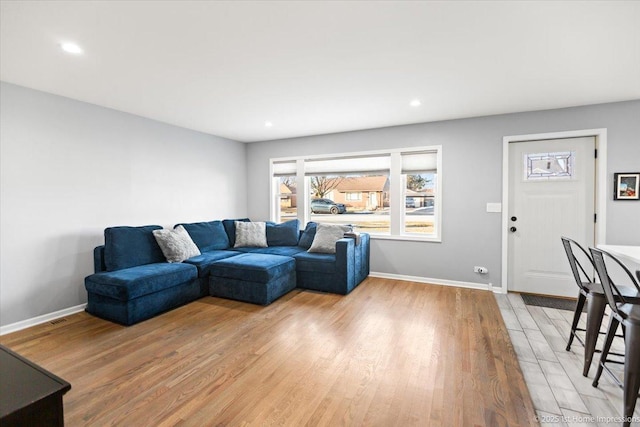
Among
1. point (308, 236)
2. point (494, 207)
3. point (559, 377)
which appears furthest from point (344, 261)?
point (559, 377)

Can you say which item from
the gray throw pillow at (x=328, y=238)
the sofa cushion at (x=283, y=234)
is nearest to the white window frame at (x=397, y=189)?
the sofa cushion at (x=283, y=234)

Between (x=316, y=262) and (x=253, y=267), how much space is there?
3.03 ft

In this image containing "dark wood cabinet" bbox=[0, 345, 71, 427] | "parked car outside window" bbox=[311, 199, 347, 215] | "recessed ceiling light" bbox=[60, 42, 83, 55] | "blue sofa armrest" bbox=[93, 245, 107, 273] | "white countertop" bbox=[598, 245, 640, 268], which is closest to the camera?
"dark wood cabinet" bbox=[0, 345, 71, 427]

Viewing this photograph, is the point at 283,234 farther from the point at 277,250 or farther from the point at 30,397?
the point at 30,397

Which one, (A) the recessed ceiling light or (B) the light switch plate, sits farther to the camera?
(B) the light switch plate

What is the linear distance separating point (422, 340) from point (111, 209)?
395cm

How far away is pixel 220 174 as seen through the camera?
546cm

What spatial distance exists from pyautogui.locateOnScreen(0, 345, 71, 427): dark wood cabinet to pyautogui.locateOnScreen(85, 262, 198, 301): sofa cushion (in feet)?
7.70

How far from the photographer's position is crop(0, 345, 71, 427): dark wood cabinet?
746 mm

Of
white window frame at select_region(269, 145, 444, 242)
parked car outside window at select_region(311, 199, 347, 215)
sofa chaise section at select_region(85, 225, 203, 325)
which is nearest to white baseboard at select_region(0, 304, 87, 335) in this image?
sofa chaise section at select_region(85, 225, 203, 325)

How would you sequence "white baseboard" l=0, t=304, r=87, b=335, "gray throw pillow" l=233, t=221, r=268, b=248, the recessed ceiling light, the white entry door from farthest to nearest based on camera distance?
"gray throw pillow" l=233, t=221, r=268, b=248 < the white entry door < "white baseboard" l=0, t=304, r=87, b=335 < the recessed ceiling light

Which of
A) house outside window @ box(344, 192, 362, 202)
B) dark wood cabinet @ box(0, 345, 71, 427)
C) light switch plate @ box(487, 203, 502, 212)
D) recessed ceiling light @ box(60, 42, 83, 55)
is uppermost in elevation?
recessed ceiling light @ box(60, 42, 83, 55)

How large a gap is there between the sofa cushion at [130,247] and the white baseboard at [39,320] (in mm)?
629

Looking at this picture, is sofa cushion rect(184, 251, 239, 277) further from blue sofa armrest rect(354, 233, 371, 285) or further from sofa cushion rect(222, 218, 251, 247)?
blue sofa armrest rect(354, 233, 371, 285)
